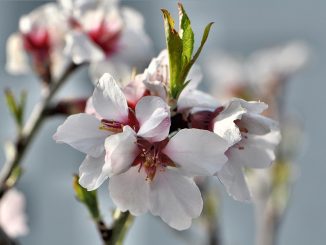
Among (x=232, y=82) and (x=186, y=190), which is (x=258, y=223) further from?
(x=186, y=190)

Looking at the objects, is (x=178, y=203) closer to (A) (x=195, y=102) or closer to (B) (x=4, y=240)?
(A) (x=195, y=102)

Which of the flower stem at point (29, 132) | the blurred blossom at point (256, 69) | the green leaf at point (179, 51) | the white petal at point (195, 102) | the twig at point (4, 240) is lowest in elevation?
the blurred blossom at point (256, 69)

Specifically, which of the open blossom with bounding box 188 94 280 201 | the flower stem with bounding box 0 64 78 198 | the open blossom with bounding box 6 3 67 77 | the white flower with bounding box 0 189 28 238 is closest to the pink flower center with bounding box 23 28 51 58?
the open blossom with bounding box 6 3 67 77

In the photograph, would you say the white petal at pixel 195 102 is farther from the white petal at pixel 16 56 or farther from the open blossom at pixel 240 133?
the white petal at pixel 16 56

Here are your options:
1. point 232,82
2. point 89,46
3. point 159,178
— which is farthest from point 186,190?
point 232,82

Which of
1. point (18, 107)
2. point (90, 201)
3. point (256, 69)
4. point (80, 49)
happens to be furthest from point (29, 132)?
point (256, 69)

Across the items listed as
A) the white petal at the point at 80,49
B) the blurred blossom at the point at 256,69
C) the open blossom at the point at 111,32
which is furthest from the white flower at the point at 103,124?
the blurred blossom at the point at 256,69
